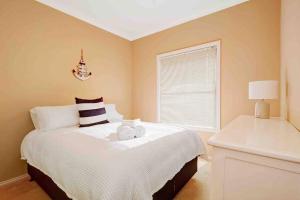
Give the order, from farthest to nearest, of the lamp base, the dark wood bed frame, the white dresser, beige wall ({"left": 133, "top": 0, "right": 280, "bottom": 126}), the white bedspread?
beige wall ({"left": 133, "top": 0, "right": 280, "bottom": 126}), the lamp base, the dark wood bed frame, the white bedspread, the white dresser

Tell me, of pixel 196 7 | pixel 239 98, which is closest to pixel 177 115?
pixel 239 98

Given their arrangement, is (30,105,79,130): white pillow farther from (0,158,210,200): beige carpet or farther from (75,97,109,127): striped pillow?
(0,158,210,200): beige carpet

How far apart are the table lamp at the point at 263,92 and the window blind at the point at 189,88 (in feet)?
2.79

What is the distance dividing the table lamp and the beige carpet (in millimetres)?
1084

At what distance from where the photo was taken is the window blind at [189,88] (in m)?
2.66

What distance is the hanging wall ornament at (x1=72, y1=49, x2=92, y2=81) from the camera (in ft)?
8.81

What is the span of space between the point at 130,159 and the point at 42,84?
6.65ft

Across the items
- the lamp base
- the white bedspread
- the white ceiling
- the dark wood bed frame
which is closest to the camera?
the white bedspread

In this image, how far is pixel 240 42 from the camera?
→ 7.70 feet

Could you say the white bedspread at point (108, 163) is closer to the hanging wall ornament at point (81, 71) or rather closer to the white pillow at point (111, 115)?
the white pillow at point (111, 115)

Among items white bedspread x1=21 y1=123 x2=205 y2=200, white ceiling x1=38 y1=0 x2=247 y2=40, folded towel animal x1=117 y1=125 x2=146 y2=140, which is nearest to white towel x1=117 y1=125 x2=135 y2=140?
folded towel animal x1=117 y1=125 x2=146 y2=140

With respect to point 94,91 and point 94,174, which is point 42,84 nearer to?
point 94,91

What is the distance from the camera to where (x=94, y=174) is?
98 cm

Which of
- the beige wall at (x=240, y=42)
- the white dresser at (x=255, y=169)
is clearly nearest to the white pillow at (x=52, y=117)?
the white dresser at (x=255, y=169)
